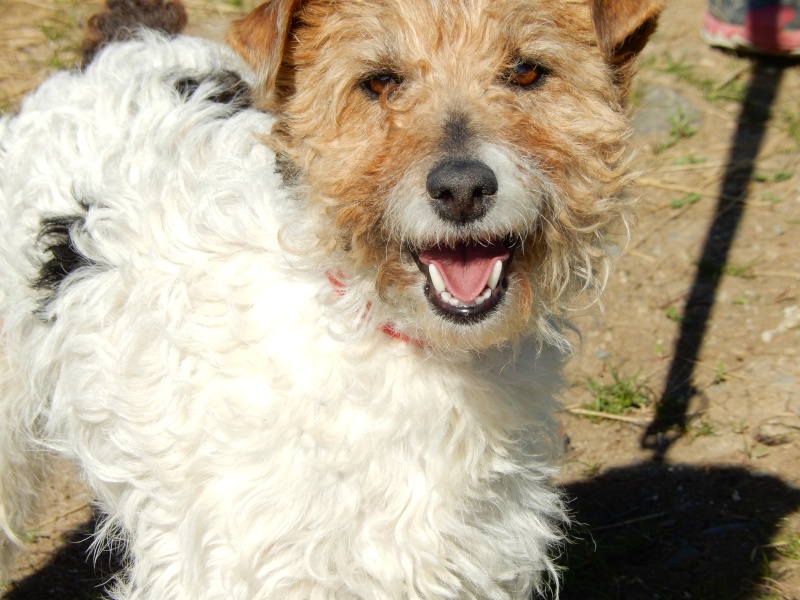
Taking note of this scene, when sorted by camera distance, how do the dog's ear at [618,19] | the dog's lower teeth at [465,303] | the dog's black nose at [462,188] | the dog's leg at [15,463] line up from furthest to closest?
the dog's leg at [15,463], the dog's ear at [618,19], the dog's lower teeth at [465,303], the dog's black nose at [462,188]

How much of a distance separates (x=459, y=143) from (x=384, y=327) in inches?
19.9

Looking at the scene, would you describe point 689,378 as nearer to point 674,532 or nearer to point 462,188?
point 674,532

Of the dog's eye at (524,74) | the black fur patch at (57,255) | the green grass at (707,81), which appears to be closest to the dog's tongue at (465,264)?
the dog's eye at (524,74)

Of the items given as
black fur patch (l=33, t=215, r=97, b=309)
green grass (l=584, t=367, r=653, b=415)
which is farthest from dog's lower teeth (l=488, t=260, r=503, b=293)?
green grass (l=584, t=367, r=653, b=415)

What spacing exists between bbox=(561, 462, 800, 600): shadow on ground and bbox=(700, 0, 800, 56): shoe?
3.51 m

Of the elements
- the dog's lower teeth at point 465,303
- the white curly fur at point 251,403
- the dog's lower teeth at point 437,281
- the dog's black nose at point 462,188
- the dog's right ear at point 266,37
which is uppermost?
the dog's right ear at point 266,37

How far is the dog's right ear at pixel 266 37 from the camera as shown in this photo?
2391mm

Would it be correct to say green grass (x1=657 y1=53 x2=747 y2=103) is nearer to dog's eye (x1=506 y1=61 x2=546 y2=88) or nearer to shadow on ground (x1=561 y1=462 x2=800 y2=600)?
shadow on ground (x1=561 y1=462 x2=800 y2=600)

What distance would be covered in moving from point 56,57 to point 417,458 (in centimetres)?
490

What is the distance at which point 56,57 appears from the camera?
621cm

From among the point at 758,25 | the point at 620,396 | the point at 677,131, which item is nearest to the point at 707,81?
the point at 758,25

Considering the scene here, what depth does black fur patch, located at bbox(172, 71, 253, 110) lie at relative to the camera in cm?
322

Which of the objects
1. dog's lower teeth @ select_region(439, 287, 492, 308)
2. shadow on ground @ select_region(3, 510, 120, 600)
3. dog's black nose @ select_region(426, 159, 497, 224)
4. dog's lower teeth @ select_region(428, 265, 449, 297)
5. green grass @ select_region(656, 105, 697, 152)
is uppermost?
dog's black nose @ select_region(426, 159, 497, 224)

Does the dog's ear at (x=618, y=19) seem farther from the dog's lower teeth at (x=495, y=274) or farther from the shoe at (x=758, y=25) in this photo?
the shoe at (x=758, y=25)
